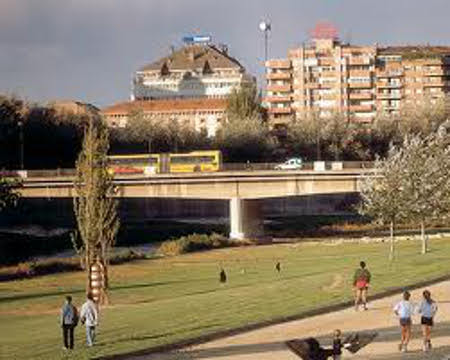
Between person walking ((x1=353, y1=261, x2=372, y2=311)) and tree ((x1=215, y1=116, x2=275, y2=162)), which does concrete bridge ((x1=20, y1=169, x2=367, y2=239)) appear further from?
person walking ((x1=353, y1=261, x2=372, y2=311))

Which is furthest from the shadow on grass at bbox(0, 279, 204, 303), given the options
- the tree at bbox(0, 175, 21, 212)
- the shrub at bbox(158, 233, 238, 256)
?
the tree at bbox(0, 175, 21, 212)

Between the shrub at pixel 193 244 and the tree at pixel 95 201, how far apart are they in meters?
39.8

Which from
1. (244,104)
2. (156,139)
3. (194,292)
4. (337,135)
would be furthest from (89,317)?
(244,104)

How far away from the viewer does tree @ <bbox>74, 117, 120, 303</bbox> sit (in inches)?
1789

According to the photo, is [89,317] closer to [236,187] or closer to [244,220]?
[236,187]

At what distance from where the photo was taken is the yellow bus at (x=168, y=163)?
4257 inches

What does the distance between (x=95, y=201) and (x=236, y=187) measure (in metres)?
55.7

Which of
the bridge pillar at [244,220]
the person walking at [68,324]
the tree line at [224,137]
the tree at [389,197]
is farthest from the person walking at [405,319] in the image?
the tree line at [224,137]

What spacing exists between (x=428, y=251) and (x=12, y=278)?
90.6ft

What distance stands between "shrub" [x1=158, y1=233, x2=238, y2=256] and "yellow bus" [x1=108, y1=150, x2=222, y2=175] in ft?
46.3

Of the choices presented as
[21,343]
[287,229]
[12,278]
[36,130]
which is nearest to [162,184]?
[287,229]

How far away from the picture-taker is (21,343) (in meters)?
33.2

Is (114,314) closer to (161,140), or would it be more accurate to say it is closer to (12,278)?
(12,278)

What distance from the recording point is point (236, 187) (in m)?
101
